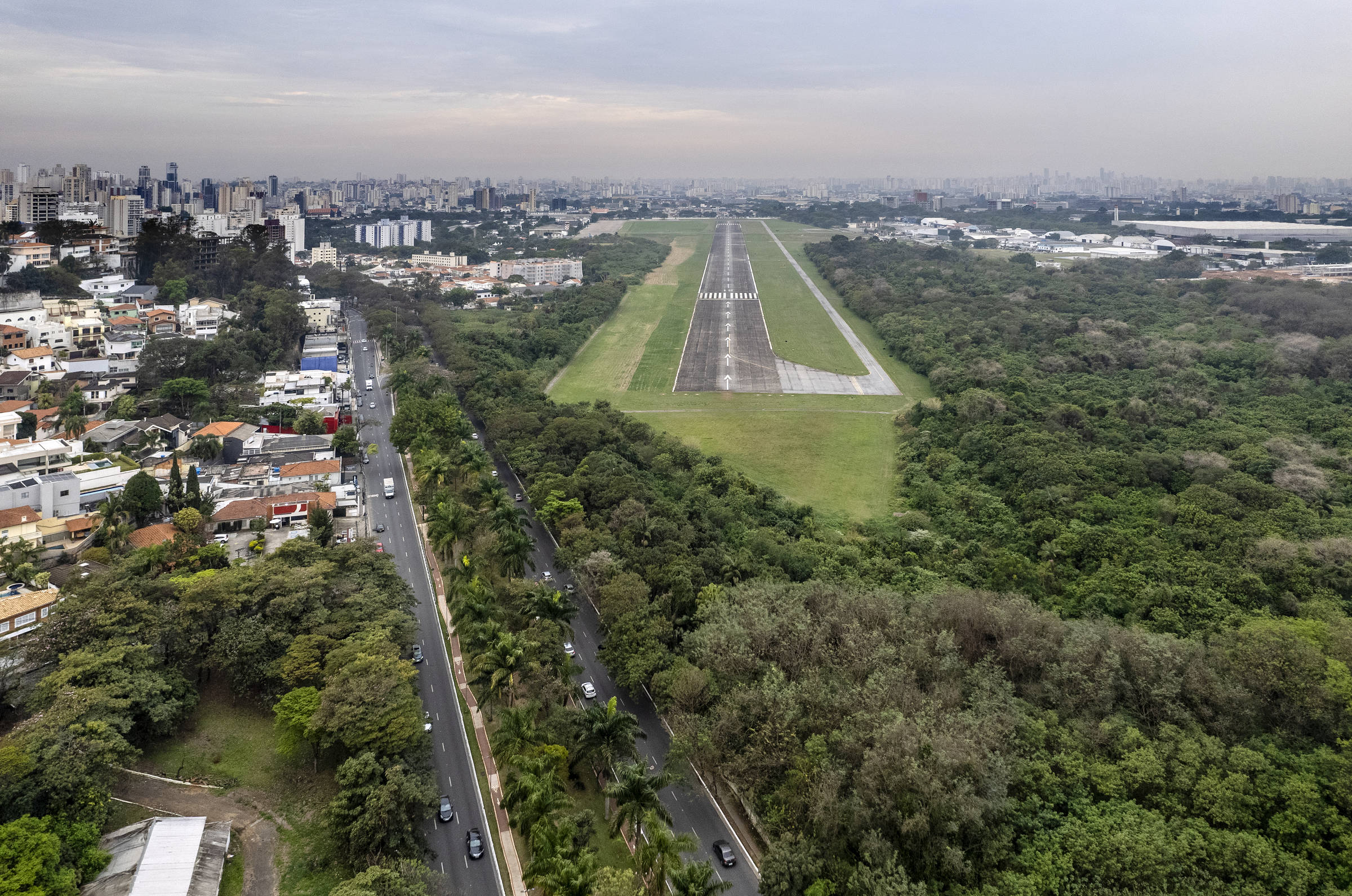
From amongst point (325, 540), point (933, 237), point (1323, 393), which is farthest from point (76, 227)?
point (933, 237)

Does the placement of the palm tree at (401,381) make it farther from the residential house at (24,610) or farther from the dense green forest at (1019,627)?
the residential house at (24,610)

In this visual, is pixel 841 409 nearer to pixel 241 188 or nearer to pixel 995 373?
pixel 995 373

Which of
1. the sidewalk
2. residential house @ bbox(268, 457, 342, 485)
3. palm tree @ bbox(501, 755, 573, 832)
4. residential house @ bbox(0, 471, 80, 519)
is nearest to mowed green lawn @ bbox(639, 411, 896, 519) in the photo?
the sidewalk

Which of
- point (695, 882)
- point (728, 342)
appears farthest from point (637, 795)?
point (728, 342)

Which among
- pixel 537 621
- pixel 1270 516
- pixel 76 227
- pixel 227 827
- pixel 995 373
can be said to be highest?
pixel 76 227

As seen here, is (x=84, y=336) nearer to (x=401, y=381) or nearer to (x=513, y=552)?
(x=401, y=381)

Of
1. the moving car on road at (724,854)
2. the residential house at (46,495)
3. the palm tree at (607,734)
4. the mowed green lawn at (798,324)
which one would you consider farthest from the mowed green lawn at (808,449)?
the residential house at (46,495)
